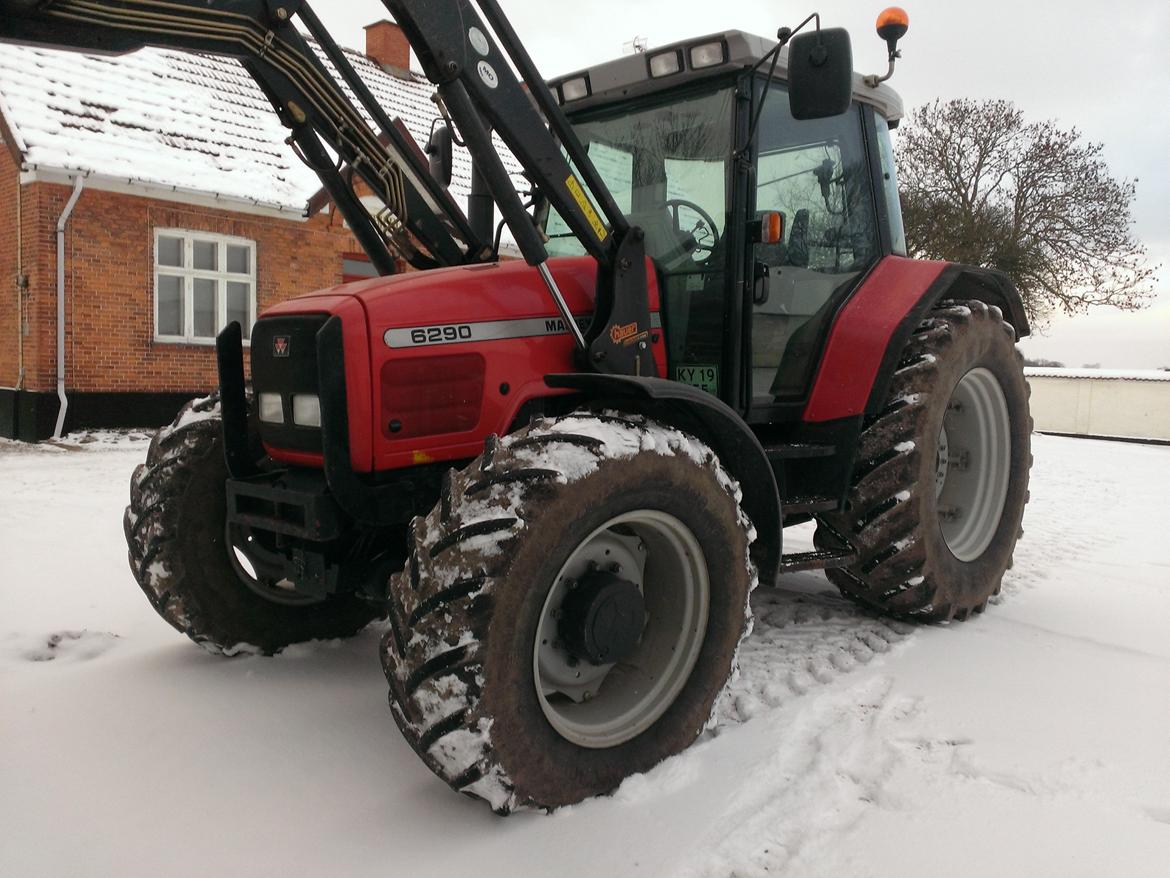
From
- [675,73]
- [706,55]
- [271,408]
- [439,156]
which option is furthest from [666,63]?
[271,408]

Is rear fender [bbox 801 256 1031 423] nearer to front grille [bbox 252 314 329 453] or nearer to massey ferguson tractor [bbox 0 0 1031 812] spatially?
massey ferguson tractor [bbox 0 0 1031 812]

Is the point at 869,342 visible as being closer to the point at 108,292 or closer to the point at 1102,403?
the point at 108,292

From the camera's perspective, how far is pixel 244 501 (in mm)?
3025

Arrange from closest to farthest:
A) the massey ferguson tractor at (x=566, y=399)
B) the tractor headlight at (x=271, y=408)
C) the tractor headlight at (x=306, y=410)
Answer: the massey ferguson tractor at (x=566, y=399)
the tractor headlight at (x=306, y=410)
the tractor headlight at (x=271, y=408)

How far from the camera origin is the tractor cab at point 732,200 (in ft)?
11.2

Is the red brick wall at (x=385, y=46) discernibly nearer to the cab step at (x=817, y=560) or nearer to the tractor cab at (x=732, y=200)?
the tractor cab at (x=732, y=200)

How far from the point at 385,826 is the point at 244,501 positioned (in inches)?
46.8

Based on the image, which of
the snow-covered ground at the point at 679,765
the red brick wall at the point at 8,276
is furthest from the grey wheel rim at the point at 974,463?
the red brick wall at the point at 8,276

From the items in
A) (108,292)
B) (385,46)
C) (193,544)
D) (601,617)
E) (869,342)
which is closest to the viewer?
(601,617)

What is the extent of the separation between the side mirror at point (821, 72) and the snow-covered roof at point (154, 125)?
8711 mm

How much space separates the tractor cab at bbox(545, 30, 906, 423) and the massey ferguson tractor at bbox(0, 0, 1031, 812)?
0.01 metres

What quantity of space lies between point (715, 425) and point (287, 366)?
1.32 meters

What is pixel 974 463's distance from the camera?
452 centimetres

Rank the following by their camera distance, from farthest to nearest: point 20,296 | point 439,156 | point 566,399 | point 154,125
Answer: point 154,125
point 20,296
point 439,156
point 566,399
